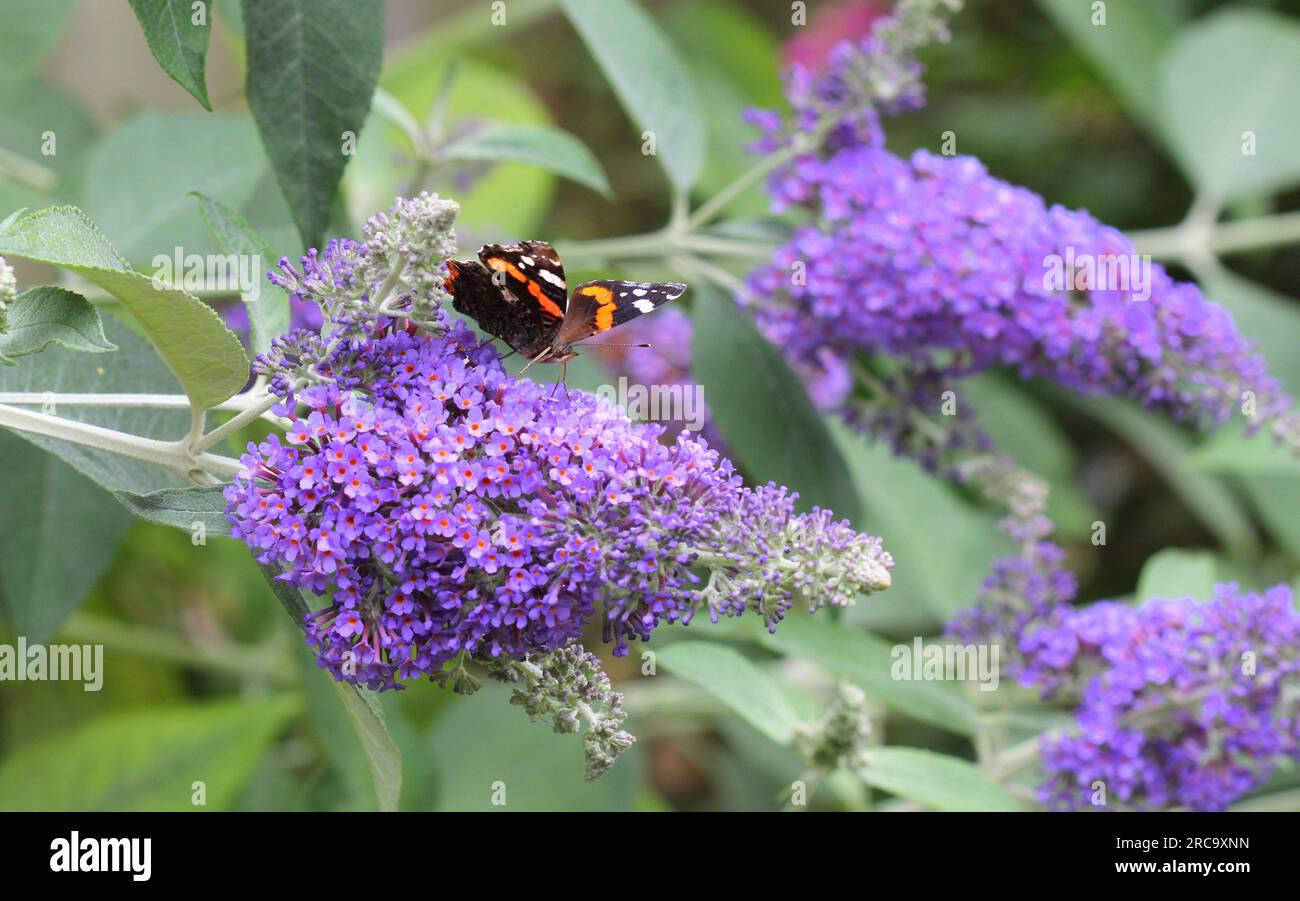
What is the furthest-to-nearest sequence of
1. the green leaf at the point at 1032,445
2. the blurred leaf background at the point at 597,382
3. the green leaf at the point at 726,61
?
the green leaf at the point at 726,61
the green leaf at the point at 1032,445
the blurred leaf background at the point at 597,382

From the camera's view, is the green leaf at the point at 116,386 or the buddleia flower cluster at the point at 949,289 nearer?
the green leaf at the point at 116,386

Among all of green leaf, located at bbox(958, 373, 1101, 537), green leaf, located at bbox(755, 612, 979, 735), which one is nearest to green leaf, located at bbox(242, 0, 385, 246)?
green leaf, located at bbox(755, 612, 979, 735)

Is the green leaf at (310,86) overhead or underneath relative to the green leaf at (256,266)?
overhead

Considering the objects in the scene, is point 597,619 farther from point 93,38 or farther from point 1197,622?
point 93,38

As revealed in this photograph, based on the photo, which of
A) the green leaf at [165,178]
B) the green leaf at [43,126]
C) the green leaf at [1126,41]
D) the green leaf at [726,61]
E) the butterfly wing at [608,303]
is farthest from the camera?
→ the green leaf at [726,61]

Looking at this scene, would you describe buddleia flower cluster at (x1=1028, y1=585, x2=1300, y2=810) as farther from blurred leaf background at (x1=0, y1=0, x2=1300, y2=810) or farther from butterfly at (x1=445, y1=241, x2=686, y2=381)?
butterfly at (x1=445, y1=241, x2=686, y2=381)

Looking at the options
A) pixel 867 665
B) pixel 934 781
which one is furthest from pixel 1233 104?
pixel 934 781

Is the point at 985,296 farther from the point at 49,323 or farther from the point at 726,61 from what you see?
the point at 726,61

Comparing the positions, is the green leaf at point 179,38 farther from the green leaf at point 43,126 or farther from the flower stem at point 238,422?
the green leaf at point 43,126

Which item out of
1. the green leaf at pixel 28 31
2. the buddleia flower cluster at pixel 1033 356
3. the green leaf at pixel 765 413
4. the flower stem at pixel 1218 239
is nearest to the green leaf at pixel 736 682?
the green leaf at pixel 765 413
